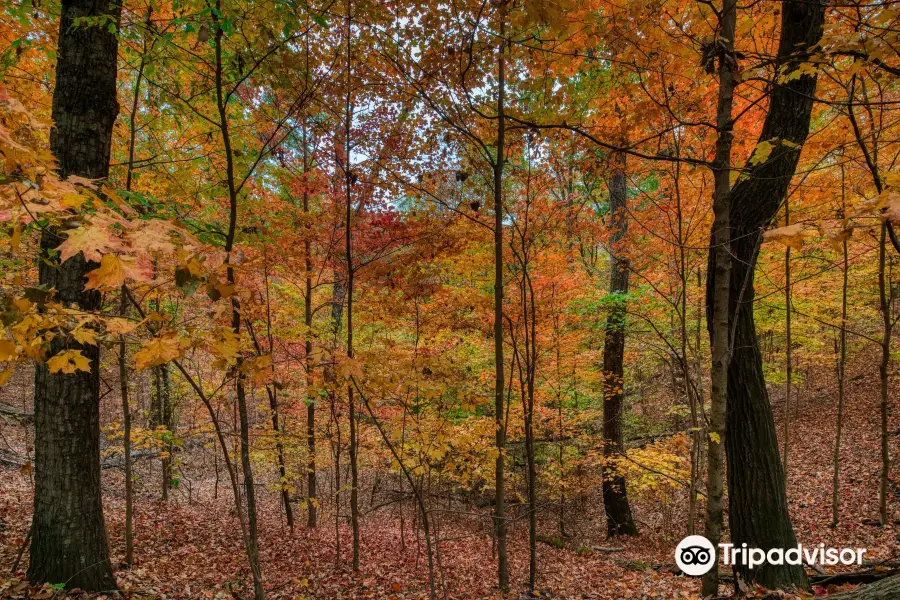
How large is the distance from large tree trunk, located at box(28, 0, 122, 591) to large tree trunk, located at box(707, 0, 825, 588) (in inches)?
243

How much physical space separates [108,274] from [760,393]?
542 centimetres

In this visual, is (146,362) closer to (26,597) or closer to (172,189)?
(26,597)

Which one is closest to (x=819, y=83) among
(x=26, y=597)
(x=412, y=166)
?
(x=412, y=166)

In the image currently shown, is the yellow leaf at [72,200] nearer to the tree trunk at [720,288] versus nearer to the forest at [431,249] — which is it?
the forest at [431,249]

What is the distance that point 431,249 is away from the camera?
6.69m

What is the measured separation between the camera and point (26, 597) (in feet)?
11.5

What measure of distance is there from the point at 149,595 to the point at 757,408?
656cm

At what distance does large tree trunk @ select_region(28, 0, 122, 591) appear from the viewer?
12.1 ft

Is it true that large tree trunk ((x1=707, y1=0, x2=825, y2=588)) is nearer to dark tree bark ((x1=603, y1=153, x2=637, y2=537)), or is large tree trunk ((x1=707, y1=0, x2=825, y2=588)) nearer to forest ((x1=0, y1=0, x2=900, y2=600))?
forest ((x1=0, y1=0, x2=900, y2=600))

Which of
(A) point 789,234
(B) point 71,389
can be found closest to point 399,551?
(B) point 71,389

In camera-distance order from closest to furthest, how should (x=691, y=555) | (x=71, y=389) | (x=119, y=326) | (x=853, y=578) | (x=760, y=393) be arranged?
(x=119, y=326), (x=853, y=578), (x=71, y=389), (x=691, y=555), (x=760, y=393)

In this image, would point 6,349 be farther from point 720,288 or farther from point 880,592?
point 880,592

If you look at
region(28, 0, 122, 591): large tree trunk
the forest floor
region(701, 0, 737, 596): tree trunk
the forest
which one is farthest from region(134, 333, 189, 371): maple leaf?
region(701, 0, 737, 596): tree trunk

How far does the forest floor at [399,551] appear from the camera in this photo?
4.89 m
